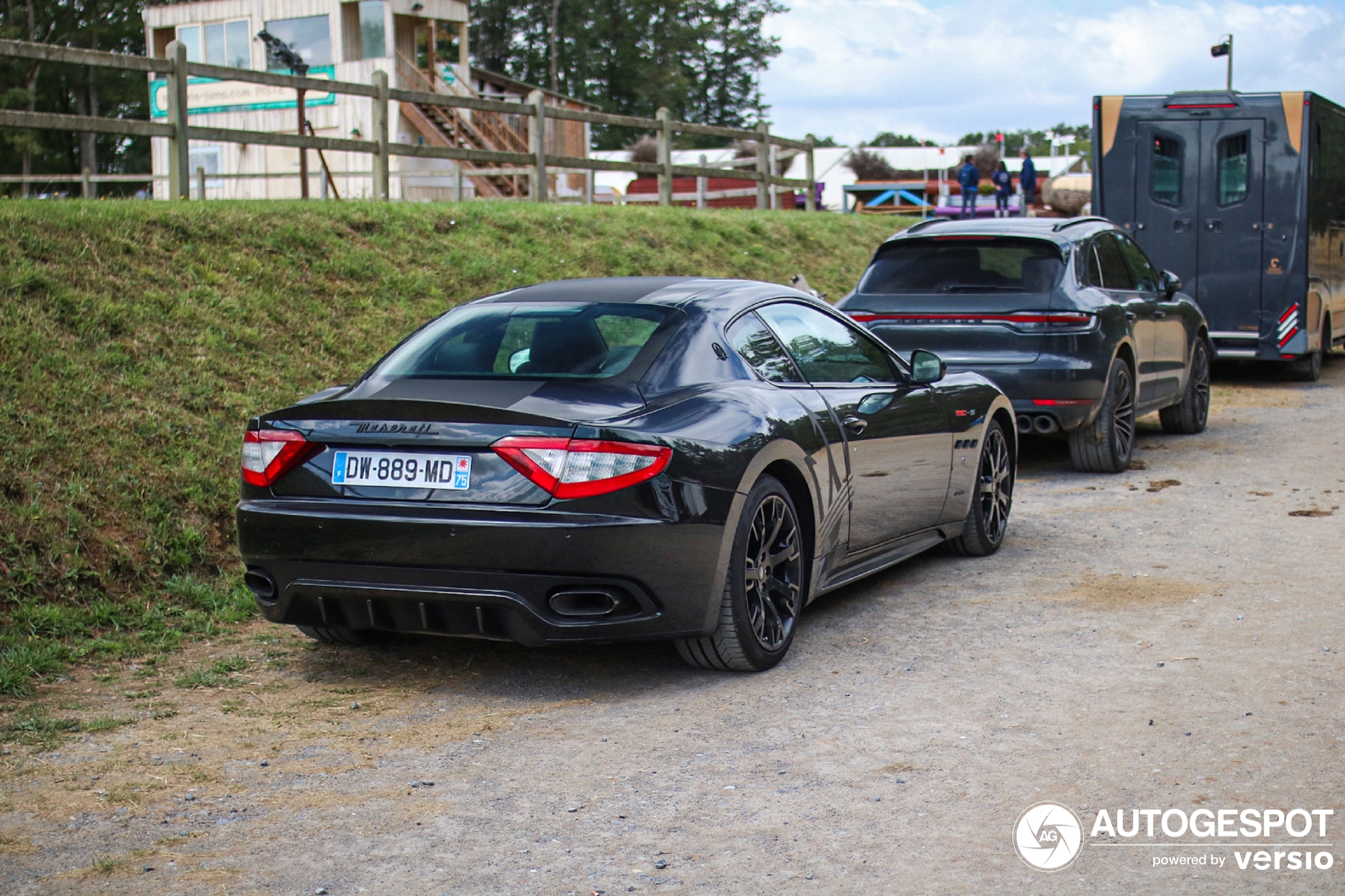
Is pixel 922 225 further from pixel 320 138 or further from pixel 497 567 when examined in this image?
pixel 497 567

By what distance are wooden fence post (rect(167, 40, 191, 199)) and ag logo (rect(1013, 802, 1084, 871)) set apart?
10349mm

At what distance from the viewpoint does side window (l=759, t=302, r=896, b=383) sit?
21.2 feet

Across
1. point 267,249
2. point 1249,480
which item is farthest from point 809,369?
point 267,249

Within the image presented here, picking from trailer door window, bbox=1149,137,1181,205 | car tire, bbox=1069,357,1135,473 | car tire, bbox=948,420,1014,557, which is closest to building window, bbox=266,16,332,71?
trailer door window, bbox=1149,137,1181,205

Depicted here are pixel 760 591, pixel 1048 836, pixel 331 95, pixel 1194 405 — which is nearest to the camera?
pixel 1048 836

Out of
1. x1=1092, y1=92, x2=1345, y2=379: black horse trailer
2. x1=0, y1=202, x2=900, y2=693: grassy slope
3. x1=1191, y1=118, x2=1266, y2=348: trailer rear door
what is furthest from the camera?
x1=1191, y1=118, x2=1266, y2=348: trailer rear door

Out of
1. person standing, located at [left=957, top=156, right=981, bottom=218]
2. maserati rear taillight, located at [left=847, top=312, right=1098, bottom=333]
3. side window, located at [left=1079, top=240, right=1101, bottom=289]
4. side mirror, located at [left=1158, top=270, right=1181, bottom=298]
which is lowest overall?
maserati rear taillight, located at [left=847, top=312, right=1098, bottom=333]

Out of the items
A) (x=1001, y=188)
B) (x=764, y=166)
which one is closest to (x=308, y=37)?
(x=764, y=166)

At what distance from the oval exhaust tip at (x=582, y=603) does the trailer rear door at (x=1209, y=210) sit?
514 inches

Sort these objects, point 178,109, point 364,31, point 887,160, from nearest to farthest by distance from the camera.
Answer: point 178,109
point 364,31
point 887,160

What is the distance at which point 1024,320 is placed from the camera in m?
10.2

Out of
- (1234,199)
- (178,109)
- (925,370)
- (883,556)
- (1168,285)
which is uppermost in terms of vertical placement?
(178,109)

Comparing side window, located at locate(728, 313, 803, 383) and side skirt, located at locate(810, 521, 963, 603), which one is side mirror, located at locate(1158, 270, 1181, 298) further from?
side window, located at locate(728, 313, 803, 383)

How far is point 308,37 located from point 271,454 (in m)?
31.7
